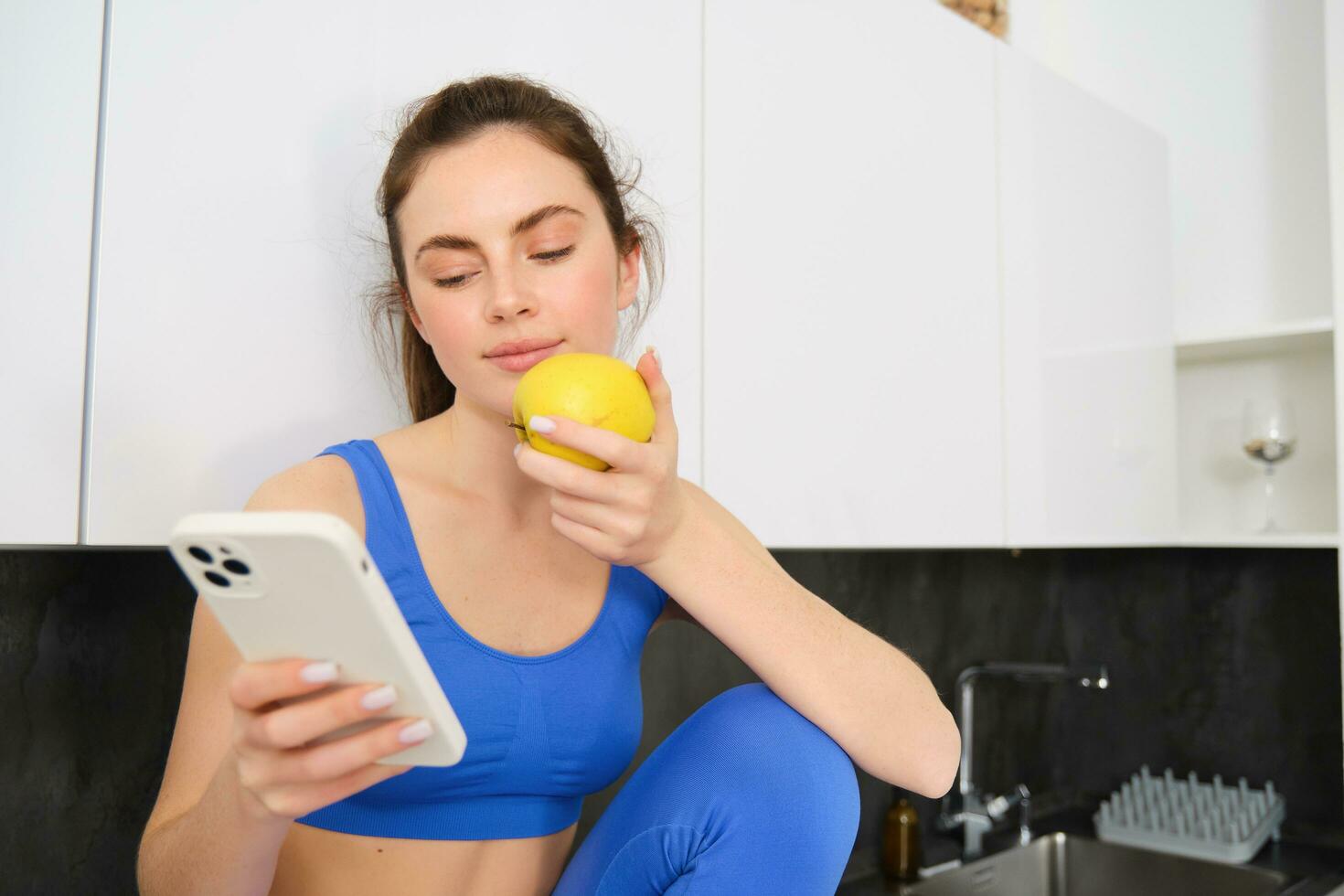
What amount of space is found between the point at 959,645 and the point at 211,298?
1.66 meters

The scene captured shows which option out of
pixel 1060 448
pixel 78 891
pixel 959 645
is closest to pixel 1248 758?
pixel 959 645

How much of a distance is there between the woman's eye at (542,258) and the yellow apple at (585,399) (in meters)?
0.15

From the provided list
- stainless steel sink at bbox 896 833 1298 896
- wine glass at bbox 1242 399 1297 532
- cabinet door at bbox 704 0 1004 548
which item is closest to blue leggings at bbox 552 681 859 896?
cabinet door at bbox 704 0 1004 548

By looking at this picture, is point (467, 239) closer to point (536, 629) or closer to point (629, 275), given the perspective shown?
point (629, 275)

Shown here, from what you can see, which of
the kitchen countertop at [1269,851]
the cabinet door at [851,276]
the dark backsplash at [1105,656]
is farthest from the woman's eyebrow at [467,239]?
the kitchen countertop at [1269,851]

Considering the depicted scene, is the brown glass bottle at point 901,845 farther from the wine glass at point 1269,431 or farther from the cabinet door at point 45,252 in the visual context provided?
the cabinet door at point 45,252

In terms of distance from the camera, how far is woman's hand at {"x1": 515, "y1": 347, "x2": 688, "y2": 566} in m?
0.73

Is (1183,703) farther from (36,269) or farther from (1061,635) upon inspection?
(36,269)

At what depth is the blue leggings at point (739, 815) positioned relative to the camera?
2.70ft

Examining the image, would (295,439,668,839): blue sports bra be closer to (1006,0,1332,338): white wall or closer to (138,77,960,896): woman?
(138,77,960,896): woman

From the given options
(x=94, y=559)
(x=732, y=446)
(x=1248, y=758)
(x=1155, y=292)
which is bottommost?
(x=1248, y=758)

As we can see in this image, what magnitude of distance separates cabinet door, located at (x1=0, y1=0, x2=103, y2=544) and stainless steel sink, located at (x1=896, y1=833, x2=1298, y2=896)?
4.70 feet

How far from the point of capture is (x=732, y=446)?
1.25m

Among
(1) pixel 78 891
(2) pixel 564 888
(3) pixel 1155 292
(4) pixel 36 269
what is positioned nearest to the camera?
(4) pixel 36 269
